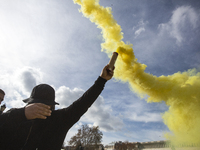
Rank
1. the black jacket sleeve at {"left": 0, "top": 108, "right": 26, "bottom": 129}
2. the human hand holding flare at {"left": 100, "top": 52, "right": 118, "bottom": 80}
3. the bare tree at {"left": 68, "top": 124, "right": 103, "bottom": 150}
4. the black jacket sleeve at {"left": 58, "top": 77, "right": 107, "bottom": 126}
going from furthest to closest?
the bare tree at {"left": 68, "top": 124, "right": 103, "bottom": 150}
the human hand holding flare at {"left": 100, "top": 52, "right": 118, "bottom": 80}
the black jacket sleeve at {"left": 58, "top": 77, "right": 107, "bottom": 126}
the black jacket sleeve at {"left": 0, "top": 108, "right": 26, "bottom": 129}

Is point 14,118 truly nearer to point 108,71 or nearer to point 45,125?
→ point 45,125

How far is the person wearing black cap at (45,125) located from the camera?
4.32ft

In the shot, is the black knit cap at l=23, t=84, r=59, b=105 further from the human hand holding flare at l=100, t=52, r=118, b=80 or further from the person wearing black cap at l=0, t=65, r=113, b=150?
the human hand holding flare at l=100, t=52, r=118, b=80

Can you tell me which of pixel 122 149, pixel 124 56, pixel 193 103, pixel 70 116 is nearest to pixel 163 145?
pixel 122 149

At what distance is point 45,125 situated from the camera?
152 centimetres

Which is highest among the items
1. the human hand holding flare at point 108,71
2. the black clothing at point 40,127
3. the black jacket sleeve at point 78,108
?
the human hand holding flare at point 108,71

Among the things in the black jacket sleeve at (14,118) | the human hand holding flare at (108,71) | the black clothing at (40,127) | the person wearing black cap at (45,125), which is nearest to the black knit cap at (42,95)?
the person wearing black cap at (45,125)

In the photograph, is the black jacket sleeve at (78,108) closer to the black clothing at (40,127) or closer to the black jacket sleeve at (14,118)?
the black clothing at (40,127)

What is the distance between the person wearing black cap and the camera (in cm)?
132

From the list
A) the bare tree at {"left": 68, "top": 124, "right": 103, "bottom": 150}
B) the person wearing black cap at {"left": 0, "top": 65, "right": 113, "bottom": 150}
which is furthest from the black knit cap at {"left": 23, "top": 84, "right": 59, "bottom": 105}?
the bare tree at {"left": 68, "top": 124, "right": 103, "bottom": 150}

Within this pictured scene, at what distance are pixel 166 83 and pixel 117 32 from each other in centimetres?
709

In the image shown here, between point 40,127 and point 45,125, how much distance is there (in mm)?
56

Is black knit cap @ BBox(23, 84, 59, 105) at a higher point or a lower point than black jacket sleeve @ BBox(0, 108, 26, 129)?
higher

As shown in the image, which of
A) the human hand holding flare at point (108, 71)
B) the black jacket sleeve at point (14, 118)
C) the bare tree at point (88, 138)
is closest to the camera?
the black jacket sleeve at point (14, 118)
